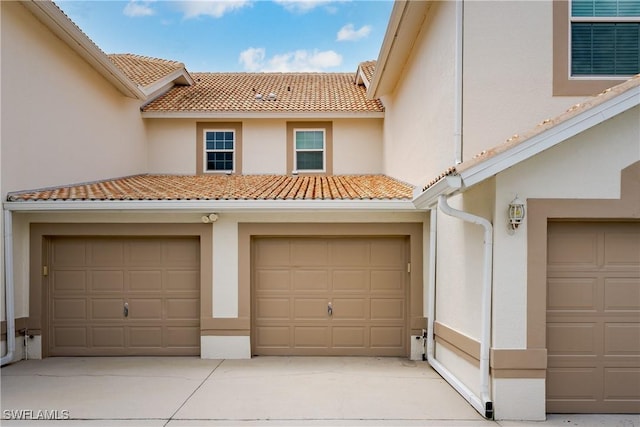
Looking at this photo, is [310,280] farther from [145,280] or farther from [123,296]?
[123,296]

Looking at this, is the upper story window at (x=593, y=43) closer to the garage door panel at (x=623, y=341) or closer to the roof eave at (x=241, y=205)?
the roof eave at (x=241, y=205)

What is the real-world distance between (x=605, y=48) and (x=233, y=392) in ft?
26.1

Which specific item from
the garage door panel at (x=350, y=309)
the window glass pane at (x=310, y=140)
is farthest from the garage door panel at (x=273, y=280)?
the window glass pane at (x=310, y=140)

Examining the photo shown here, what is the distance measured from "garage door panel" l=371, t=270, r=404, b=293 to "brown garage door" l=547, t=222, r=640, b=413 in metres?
3.47

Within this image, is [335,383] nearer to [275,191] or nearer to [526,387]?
[526,387]

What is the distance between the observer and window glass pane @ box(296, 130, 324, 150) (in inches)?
532

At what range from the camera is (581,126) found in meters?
5.45

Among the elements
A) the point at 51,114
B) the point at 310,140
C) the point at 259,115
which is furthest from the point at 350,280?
the point at 51,114

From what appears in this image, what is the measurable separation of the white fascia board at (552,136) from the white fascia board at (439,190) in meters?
0.10

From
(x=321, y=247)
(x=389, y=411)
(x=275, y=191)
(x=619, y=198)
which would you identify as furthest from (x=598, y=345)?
(x=275, y=191)

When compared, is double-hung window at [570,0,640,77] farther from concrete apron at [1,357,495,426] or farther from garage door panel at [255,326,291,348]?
garage door panel at [255,326,291,348]

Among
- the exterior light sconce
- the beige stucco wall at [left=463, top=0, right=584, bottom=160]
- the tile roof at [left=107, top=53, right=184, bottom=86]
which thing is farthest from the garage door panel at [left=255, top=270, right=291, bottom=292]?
the tile roof at [left=107, top=53, right=184, bottom=86]

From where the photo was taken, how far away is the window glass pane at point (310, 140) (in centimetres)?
1351

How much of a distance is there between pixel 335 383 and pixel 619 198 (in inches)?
195
